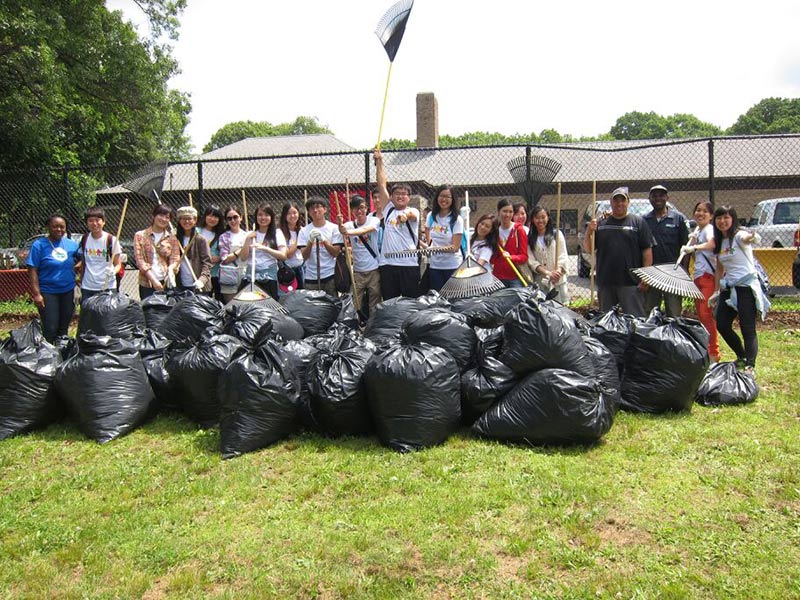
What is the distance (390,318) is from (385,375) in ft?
3.95

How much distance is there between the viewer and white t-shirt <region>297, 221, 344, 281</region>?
598 cm

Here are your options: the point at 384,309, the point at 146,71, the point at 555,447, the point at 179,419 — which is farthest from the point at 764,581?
the point at 146,71

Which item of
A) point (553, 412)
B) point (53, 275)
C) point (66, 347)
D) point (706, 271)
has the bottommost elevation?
point (553, 412)

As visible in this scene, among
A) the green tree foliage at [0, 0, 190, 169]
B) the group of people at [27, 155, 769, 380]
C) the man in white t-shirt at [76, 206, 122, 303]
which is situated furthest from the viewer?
the green tree foliage at [0, 0, 190, 169]

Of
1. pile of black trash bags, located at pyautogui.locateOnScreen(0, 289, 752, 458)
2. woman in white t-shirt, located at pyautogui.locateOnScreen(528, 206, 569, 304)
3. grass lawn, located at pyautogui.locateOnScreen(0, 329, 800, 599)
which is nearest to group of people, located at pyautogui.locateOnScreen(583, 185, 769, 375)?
woman in white t-shirt, located at pyautogui.locateOnScreen(528, 206, 569, 304)

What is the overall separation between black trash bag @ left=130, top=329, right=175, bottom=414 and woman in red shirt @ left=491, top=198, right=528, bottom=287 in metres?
3.04

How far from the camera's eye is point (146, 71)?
14.4 m

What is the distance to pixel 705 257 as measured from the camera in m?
5.42

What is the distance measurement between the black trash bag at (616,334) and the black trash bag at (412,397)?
1235 mm

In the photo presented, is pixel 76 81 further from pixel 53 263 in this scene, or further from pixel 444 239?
pixel 444 239

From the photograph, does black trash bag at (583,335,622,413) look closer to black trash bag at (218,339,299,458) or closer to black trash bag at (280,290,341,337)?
black trash bag at (218,339,299,458)

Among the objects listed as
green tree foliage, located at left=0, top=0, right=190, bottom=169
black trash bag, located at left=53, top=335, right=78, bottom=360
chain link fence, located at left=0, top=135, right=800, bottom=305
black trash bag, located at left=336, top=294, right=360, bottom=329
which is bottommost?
black trash bag, located at left=53, top=335, right=78, bottom=360

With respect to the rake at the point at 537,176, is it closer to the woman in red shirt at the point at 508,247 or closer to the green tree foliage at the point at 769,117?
the woman in red shirt at the point at 508,247

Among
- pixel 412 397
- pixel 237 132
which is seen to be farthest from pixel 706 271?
pixel 237 132
